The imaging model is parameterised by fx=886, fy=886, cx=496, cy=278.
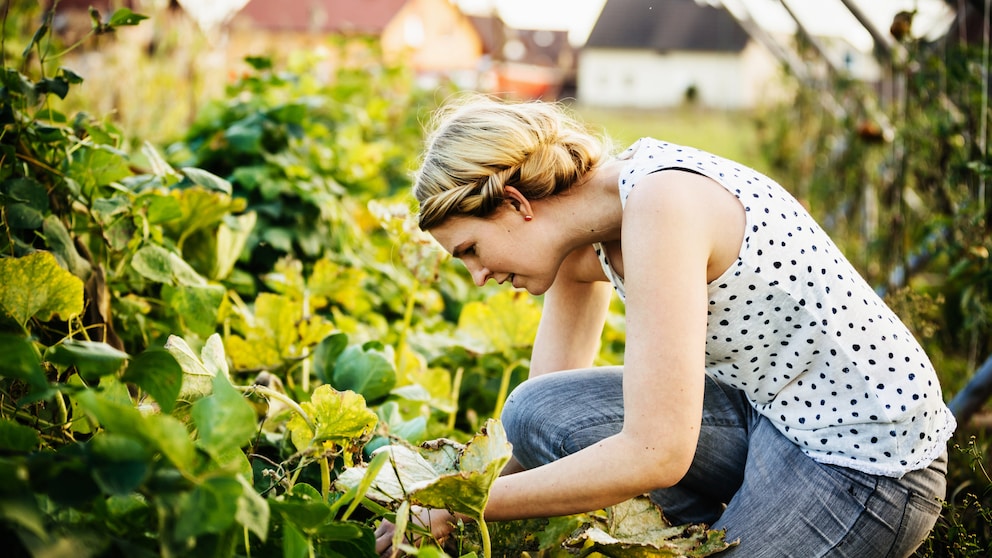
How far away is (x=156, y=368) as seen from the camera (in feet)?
2.96

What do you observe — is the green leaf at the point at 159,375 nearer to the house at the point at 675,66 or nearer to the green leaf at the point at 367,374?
the green leaf at the point at 367,374

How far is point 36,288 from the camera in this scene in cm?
112

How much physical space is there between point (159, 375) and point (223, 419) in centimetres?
12

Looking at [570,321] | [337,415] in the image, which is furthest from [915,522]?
[337,415]

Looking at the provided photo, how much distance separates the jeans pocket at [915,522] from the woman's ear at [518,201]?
2.34 ft

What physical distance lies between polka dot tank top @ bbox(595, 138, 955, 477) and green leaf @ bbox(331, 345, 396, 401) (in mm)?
587

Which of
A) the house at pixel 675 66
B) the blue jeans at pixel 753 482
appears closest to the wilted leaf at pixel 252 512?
the blue jeans at pixel 753 482

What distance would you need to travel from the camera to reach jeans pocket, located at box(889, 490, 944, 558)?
1.33m

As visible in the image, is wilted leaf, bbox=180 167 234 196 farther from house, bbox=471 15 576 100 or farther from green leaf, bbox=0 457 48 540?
green leaf, bbox=0 457 48 540

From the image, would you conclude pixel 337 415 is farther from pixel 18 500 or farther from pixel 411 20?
pixel 411 20

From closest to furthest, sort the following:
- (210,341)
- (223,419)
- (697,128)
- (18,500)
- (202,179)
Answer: (18,500) < (223,419) < (210,341) < (202,179) < (697,128)

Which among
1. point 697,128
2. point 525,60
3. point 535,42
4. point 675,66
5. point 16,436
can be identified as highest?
point 16,436

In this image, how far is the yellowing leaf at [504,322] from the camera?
1.94 m

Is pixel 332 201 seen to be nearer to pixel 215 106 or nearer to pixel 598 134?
pixel 215 106
